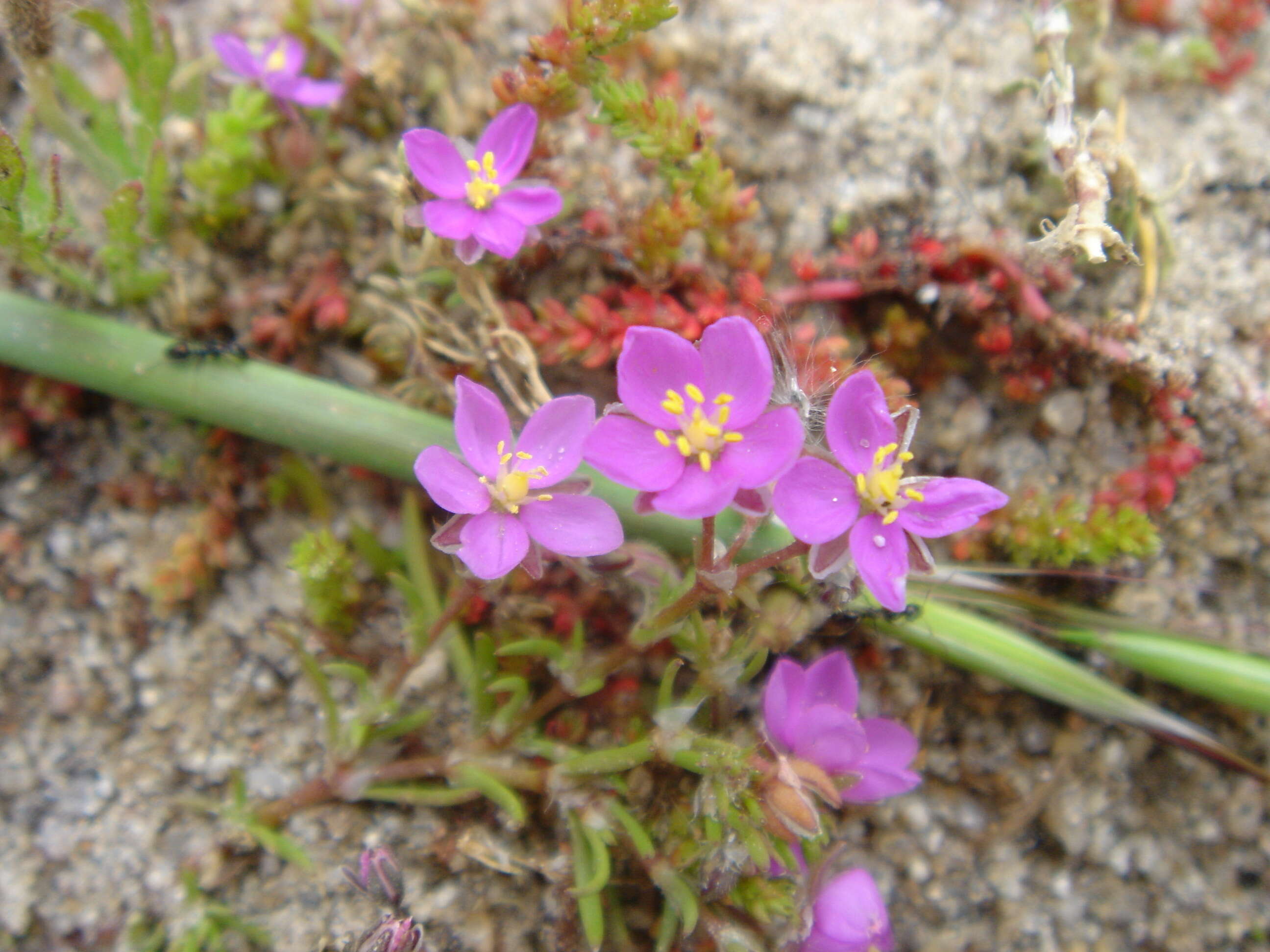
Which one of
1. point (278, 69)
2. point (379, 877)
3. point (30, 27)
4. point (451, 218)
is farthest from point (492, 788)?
point (30, 27)

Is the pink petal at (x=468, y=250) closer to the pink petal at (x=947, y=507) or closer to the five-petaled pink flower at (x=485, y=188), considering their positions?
the five-petaled pink flower at (x=485, y=188)

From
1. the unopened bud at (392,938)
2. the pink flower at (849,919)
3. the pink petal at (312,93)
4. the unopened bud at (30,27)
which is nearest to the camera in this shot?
the unopened bud at (392,938)

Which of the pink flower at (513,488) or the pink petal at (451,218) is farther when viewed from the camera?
the pink petal at (451,218)

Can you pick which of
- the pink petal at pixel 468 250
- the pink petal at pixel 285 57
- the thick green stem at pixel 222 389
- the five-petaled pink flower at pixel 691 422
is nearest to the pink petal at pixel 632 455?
the five-petaled pink flower at pixel 691 422

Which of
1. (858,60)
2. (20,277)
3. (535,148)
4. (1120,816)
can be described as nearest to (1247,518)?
(1120,816)

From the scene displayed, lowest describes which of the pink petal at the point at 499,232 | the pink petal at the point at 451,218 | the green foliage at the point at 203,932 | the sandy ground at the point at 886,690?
the green foliage at the point at 203,932

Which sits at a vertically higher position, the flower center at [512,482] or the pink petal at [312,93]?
the pink petal at [312,93]

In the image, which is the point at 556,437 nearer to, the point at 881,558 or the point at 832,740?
the point at 881,558
